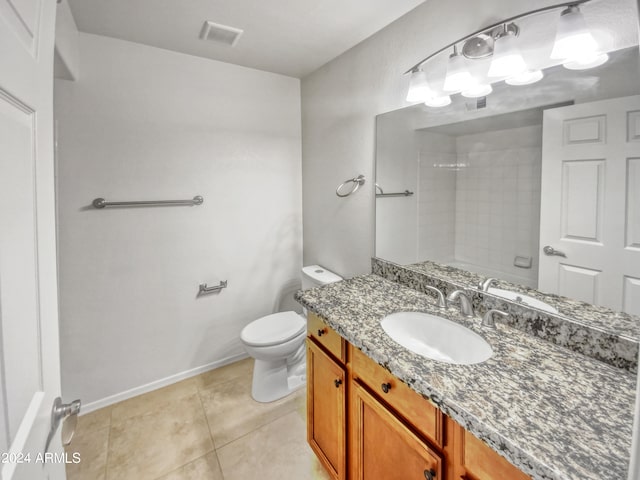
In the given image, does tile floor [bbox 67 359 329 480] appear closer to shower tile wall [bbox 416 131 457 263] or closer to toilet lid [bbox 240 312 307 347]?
toilet lid [bbox 240 312 307 347]

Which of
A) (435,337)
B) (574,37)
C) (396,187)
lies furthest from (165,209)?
(574,37)

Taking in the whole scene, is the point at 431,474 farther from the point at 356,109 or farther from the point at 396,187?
the point at 356,109

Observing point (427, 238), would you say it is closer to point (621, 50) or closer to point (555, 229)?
point (555, 229)

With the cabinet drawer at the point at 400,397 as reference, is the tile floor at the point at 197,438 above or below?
below

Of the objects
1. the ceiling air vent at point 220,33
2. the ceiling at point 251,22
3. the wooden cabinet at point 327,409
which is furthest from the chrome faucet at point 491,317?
the ceiling air vent at point 220,33

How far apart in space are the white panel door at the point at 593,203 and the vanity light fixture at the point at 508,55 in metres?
0.21

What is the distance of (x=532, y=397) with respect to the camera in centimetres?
79

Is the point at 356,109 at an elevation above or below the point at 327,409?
above

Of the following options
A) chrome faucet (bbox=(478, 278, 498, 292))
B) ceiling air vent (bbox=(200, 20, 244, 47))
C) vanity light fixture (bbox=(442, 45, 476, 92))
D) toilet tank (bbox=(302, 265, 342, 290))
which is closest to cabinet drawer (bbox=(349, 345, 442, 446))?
chrome faucet (bbox=(478, 278, 498, 292))

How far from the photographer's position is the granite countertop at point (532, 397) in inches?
24.5

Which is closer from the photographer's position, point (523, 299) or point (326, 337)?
point (523, 299)

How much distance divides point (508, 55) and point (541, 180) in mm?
486

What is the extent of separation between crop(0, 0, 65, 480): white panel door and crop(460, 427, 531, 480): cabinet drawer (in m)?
0.90

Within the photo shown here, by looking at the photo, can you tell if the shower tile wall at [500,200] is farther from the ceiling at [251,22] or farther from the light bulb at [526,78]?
the ceiling at [251,22]
